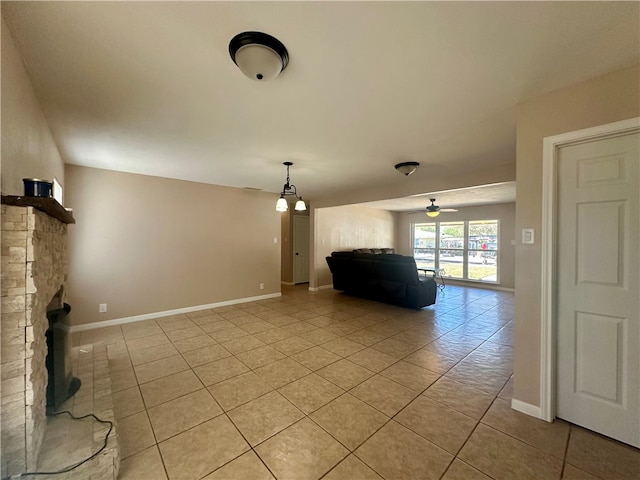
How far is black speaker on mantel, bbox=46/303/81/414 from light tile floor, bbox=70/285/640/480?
40 centimetres

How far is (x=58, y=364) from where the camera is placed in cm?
174

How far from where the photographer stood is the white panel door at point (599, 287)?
5.28ft

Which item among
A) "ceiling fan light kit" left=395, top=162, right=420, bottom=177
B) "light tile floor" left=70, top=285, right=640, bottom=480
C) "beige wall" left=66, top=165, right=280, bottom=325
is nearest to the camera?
"light tile floor" left=70, top=285, right=640, bottom=480

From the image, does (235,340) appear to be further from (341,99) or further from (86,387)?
(341,99)

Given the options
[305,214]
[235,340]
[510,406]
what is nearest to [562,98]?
[510,406]

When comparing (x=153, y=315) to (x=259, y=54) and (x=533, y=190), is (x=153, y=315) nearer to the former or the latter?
(x=259, y=54)

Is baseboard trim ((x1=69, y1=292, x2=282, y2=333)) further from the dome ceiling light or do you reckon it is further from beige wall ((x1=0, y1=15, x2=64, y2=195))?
the dome ceiling light

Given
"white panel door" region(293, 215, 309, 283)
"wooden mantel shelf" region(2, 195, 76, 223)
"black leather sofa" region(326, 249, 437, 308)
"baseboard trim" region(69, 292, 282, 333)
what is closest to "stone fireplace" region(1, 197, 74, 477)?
"wooden mantel shelf" region(2, 195, 76, 223)

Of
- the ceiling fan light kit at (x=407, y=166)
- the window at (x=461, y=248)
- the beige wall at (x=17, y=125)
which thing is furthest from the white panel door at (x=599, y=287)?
the window at (x=461, y=248)

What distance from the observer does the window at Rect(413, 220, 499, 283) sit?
23.5 ft

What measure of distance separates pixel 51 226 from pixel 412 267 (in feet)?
15.2

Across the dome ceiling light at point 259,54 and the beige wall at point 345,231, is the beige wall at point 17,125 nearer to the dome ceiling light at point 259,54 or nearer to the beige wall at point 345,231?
the dome ceiling light at point 259,54

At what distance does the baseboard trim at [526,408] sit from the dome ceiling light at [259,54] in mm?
2948

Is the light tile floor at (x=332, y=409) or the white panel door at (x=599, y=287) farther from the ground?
the white panel door at (x=599, y=287)
